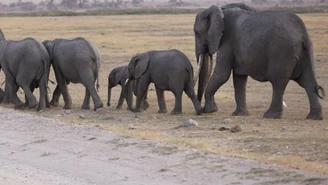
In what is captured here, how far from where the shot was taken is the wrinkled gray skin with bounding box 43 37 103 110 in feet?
66.3

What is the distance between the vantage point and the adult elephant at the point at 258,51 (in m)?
17.9

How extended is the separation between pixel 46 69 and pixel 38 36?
26.9 metres

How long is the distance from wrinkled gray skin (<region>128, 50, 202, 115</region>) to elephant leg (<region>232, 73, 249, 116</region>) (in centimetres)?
80

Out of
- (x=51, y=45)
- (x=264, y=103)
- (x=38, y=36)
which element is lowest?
(x=38, y=36)

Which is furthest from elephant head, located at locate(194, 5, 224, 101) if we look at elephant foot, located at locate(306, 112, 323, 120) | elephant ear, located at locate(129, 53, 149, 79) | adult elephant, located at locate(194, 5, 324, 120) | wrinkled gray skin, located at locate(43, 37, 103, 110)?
elephant foot, located at locate(306, 112, 323, 120)

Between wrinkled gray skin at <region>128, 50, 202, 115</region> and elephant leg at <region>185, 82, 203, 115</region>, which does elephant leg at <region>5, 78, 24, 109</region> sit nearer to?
wrinkled gray skin at <region>128, 50, 202, 115</region>

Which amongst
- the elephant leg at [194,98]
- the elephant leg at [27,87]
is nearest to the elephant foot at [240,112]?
the elephant leg at [194,98]

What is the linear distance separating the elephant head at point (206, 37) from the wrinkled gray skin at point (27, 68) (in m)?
3.48

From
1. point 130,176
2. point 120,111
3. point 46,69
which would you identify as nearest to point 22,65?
point 46,69

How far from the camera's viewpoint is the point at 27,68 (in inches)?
800

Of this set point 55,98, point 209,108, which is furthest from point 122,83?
point 209,108

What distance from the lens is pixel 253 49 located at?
18.4 m

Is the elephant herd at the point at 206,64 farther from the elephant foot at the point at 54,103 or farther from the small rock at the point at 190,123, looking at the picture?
the small rock at the point at 190,123

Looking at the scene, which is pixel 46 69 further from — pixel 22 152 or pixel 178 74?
pixel 22 152
